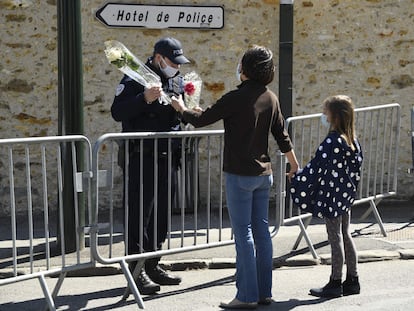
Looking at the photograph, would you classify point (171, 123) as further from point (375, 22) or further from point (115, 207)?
point (375, 22)

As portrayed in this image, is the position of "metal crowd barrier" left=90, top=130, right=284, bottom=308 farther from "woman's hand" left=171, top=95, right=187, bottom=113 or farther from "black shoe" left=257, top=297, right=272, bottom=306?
"black shoe" left=257, top=297, right=272, bottom=306

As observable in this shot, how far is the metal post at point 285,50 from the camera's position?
10.1 m

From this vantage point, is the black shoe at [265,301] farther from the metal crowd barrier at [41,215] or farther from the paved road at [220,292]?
the metal crowd barrier at [41,215]

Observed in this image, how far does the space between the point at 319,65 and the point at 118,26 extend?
2507 millimetres

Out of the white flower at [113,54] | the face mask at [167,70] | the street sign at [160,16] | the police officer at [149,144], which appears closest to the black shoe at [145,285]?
the police officer at [149,144]

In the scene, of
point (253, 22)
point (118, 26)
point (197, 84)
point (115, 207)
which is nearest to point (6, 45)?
point (118, 26)

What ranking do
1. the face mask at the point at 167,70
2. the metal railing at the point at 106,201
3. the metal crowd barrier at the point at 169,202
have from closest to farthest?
the metal railing at the point at 106,201 → the metal crowd barrier at the point at 169,202 → the face mask at the point at 167,70

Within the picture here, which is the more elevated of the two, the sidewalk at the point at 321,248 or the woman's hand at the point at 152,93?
the woman's hand at the point at 152,93

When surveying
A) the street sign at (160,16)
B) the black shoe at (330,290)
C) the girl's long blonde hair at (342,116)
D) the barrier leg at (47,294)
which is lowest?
the black shoe at (330,290)

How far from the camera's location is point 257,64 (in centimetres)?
613

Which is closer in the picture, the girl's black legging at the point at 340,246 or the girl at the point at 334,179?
the girl at the point at 334,179

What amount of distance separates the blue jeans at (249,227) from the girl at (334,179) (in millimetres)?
403

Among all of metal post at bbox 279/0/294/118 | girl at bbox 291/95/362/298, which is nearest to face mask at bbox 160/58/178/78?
girl at bbox 291/95/362/298

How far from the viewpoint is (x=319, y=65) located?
1052 cm
